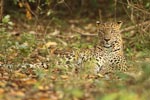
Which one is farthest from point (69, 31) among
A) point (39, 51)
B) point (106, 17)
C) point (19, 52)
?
point (19, 52)

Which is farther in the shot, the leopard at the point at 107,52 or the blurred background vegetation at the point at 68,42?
the leopard at the point at 107,52

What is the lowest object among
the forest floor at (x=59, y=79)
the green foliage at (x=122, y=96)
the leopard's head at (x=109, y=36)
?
the green foliage at (x=122, y=96)

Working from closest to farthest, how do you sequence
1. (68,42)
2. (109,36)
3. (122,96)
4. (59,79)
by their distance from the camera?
1. (122,96)
2. (59,79)
3. (109,36)
4. (68,42)

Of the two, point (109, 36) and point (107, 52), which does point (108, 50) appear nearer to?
point (107, 52)

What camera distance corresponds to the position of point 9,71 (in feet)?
33.7

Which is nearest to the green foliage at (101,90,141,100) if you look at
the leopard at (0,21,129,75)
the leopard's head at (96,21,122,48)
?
the leopard at (0,21,129,75)

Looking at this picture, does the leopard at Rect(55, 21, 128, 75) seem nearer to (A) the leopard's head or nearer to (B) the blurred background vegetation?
(A) the leopard's head

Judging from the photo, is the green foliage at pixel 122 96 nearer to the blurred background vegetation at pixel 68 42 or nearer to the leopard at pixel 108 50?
the blurred background vegetation at pixel 68 42

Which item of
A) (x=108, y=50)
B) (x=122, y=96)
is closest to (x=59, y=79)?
(x=122, y=96)

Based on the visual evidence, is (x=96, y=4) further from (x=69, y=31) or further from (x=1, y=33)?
(x=1, y=33)

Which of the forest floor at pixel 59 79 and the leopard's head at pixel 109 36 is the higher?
the leopard's head at pixel 109 36

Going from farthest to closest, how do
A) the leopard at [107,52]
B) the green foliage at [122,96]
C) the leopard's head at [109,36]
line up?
the leopard's head at [109,36] < the leopard at [107,52] < the green foliage at [122,96]

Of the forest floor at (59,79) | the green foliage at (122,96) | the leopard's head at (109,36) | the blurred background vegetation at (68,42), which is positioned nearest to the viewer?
the green foliage at (122,96)

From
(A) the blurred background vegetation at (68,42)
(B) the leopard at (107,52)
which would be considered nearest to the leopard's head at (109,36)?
(B) the leopard at (107,52)
